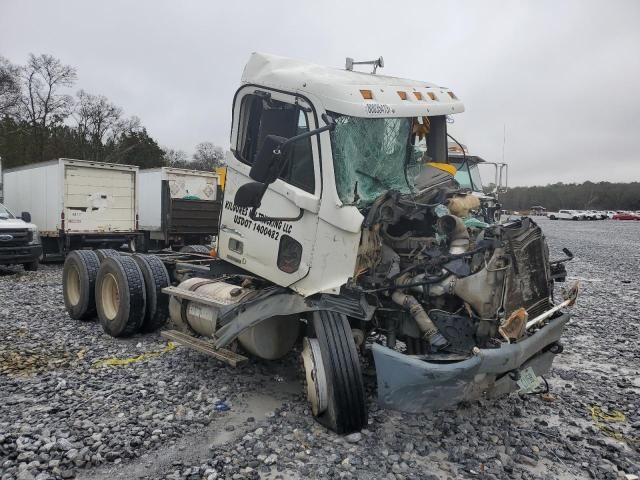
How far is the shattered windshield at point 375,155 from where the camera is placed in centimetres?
430

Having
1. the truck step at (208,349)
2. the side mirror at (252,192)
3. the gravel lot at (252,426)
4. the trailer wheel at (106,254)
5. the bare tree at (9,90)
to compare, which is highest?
the bare tree at (9,90)

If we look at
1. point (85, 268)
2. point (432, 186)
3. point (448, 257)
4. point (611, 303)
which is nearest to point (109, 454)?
point (448, 257)

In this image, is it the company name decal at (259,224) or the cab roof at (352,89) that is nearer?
the cab roof at (352,89)

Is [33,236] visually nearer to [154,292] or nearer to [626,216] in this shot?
[154,292]

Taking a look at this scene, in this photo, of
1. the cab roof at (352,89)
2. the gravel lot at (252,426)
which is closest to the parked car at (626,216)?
the gravel lot at (252,426)

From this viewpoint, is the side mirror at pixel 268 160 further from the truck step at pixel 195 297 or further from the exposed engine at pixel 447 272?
the truck step at pixel 195 297

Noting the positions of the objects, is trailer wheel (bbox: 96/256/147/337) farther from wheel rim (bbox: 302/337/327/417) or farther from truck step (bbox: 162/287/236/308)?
wheel rim (bbox: 302/337/327/417)

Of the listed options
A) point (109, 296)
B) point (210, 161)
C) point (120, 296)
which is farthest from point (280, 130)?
point (210, 161)

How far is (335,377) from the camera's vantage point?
3926 millimetres

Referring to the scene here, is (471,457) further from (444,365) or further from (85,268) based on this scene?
(85,268)

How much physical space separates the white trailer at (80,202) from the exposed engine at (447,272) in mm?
12563

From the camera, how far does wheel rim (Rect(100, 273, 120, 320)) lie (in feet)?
22.9

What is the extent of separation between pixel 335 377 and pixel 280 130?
224 cm

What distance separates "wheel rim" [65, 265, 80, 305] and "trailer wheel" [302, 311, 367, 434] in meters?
4.96
